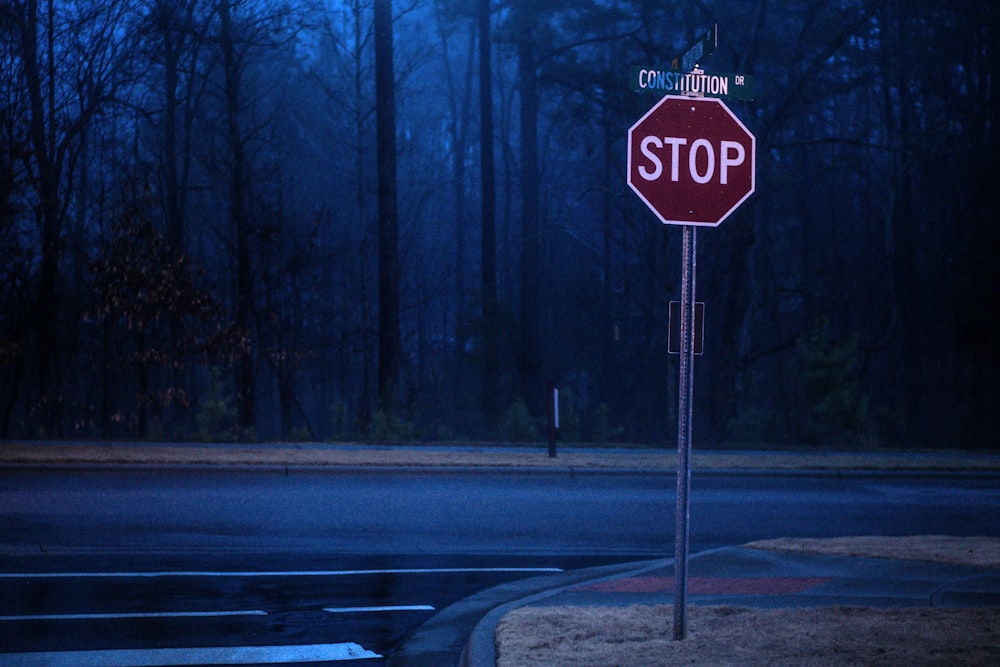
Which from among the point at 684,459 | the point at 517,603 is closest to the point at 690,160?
the point at 684,459

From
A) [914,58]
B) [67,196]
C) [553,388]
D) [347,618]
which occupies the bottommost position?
[347,618]

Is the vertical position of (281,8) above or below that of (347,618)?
above

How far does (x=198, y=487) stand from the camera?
53.9 feet

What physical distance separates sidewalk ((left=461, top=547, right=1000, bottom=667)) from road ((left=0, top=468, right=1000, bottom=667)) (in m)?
0.99

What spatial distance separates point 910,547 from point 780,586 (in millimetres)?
2713

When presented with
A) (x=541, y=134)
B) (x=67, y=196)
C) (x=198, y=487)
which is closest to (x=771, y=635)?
(x=198, y=487)

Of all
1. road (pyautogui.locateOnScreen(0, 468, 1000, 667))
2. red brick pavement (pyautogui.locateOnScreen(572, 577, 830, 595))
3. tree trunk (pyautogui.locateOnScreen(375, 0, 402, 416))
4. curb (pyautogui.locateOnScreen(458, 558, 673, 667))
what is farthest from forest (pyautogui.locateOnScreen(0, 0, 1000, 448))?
red brick pavement (pyautogui.locateOnScreen(572, 577, 830, 595))

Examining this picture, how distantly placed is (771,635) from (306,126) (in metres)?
40.9

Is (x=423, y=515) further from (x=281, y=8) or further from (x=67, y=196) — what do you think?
(x=281, y=8)

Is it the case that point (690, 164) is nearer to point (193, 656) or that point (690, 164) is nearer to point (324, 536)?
point (193, 656)

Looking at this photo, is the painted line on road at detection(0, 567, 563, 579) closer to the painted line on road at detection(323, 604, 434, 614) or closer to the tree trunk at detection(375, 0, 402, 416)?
the painted line on road at detection(323, 604, 434, 614)

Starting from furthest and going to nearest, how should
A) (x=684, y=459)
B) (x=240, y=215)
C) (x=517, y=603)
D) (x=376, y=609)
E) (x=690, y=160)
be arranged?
(x=240, y=215), (x=376, y=609), (x=517, y=603), (x=690, y=160), (x=684, y=459)

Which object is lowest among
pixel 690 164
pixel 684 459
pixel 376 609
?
pixel 376 609

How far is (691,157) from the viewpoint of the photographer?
7.64 m
